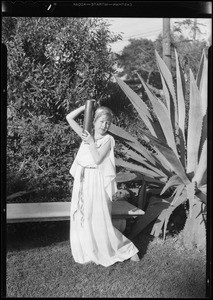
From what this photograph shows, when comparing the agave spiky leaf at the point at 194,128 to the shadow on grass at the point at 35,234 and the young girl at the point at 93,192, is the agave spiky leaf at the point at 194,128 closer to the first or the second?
the young girl at the point at 93,192

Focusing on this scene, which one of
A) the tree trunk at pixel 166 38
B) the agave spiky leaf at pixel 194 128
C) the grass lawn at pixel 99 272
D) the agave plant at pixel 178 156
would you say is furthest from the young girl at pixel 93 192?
the tree trunk at pixel 166 38

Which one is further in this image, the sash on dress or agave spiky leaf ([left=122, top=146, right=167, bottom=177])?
agave spiky leaf ([left=122, top=146, right=167, bottom=177])

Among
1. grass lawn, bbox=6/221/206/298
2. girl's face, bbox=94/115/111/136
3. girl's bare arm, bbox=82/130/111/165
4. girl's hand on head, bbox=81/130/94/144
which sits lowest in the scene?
grass lawn, bbox=6/221/206/298

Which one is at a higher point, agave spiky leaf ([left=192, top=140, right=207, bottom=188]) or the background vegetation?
the background vegetation

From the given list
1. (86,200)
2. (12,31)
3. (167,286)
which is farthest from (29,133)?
(167,286)

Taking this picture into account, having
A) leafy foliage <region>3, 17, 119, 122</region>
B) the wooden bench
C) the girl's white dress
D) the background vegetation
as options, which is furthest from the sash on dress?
leafy foliage <region>3, 17, 119, 122</region>

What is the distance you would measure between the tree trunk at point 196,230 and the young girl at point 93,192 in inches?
33.6

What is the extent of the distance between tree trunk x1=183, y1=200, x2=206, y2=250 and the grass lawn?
0.23 feet

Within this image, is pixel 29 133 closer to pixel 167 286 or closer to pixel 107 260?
pixel 107 260

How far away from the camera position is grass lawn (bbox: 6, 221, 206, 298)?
3094mm

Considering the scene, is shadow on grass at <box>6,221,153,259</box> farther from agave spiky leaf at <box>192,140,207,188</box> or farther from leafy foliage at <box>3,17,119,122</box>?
Answer: leafy foliage at <box>3,17,119,122</box>

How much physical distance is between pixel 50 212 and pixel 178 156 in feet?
4.26

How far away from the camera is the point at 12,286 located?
3.13 metres

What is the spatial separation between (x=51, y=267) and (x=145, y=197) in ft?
3.99
